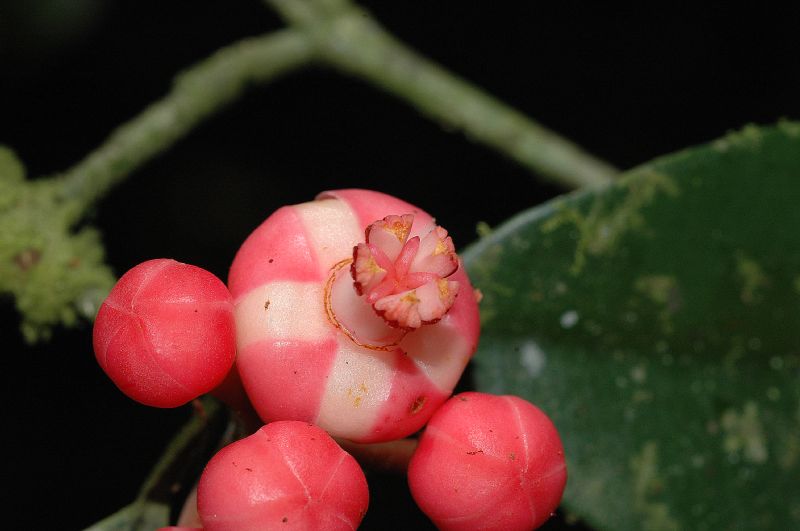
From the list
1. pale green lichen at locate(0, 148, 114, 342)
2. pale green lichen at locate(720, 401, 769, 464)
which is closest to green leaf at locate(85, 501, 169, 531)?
pale green lichen at locate(0, 148, 114, 342)

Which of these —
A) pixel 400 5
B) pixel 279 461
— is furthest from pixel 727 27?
pixel 279 461

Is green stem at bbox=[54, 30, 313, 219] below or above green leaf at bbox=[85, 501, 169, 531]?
above

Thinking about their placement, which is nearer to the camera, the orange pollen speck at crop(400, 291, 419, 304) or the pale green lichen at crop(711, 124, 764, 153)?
the orange pollen speck at crop(400, 291, 419, 304)

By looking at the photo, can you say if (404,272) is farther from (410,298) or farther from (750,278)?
(750,278)

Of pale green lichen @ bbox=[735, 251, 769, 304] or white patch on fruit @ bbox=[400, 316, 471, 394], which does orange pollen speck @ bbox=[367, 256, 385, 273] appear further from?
pale green lichen @ bbox=[735, 251, 769, 304]

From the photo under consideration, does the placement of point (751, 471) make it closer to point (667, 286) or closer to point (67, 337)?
point (667, 286)

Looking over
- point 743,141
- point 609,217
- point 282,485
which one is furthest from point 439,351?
point 743,141

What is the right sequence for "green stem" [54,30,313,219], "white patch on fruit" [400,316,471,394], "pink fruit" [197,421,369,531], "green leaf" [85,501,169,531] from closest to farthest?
"pink fruit" [197,421,369,531] → "white patch on fruit" [400,316,471,394] → "green leaf" [85,501,169,531] → "green stem" [54,30,313,219]

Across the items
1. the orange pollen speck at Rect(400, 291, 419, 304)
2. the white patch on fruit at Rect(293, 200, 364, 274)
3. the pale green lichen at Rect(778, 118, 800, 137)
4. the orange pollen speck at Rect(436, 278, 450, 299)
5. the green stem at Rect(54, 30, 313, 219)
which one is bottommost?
the pale green lichen at Rect(778, 118, 800, 137)
